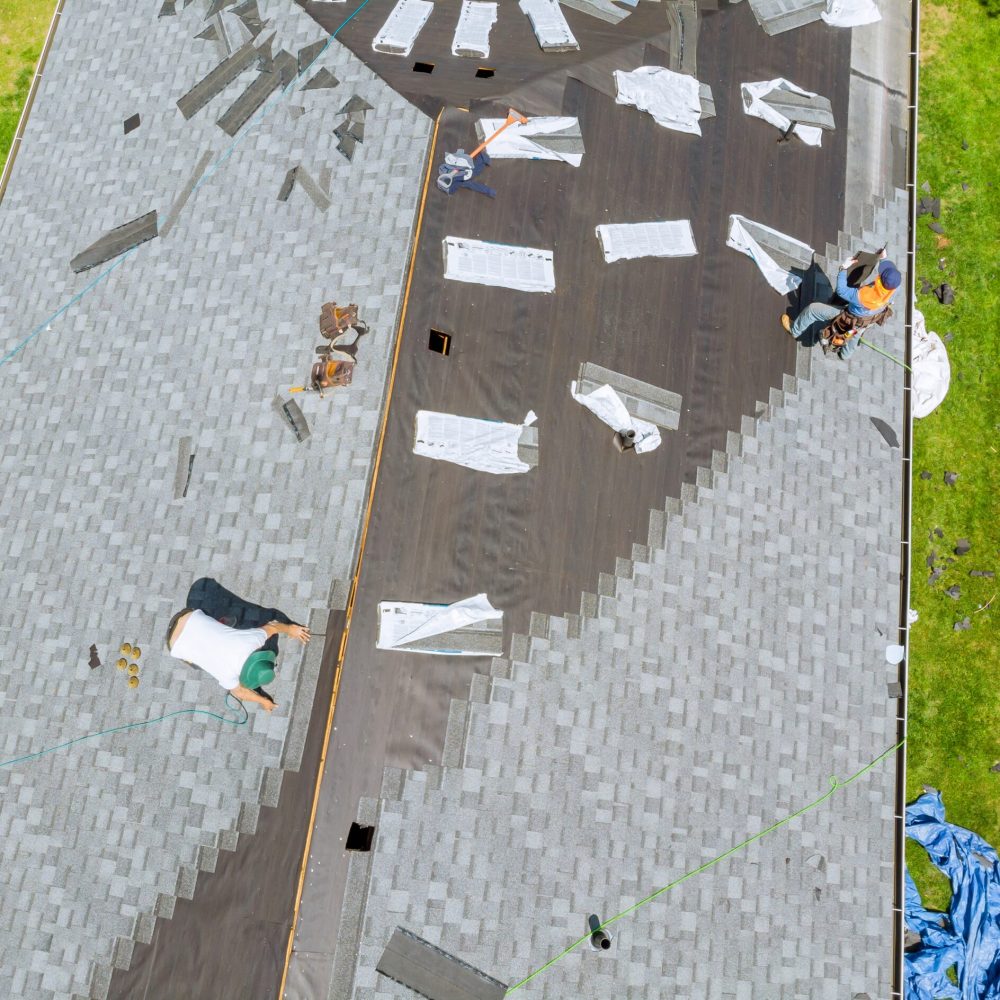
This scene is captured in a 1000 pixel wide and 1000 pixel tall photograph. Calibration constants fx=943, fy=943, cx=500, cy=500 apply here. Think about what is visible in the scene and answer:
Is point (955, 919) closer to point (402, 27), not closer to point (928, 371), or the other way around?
point (928, 371)

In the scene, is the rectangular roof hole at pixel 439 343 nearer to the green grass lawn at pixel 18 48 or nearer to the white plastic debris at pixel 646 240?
the white plastic debris at pixel 646 240

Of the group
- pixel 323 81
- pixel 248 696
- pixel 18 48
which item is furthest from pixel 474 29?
pixel 18 48

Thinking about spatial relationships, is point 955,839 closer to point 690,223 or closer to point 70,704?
point 690,223

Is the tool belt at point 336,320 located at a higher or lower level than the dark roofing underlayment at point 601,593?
higher

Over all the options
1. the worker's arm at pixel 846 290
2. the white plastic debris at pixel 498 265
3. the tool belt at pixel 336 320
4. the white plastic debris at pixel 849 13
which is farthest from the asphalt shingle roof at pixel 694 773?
the white plastic debris at pixel 849 13

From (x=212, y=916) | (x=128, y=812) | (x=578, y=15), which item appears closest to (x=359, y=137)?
(x=578, y=15)

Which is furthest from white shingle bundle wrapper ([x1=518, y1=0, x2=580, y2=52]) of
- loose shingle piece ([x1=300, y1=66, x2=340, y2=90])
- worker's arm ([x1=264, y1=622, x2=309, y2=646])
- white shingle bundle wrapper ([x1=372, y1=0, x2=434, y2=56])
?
worker's arm ([x1=264, y1=622, x2=309, y2=646])
